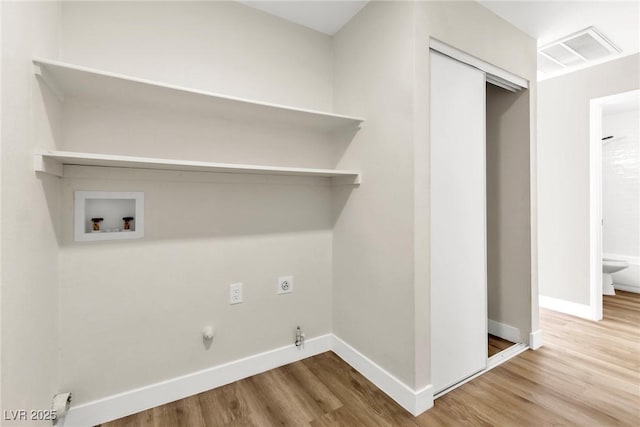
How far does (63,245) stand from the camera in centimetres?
138

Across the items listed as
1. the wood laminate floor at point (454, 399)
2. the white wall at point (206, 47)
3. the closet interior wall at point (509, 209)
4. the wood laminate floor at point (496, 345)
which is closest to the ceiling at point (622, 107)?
the closet interior wall at point (509, 209)

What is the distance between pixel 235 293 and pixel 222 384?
0.53 meters

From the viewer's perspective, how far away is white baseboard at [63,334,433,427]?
1.44 m

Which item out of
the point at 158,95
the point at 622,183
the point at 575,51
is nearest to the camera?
the point at 158,95

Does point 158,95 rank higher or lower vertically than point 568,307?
higher

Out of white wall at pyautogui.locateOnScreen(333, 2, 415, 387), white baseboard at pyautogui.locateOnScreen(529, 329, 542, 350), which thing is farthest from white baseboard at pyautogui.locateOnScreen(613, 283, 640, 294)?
white wall at pyautogui.locateOnScreen(333, 2, 415, 387)

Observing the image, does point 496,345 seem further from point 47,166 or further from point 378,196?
point 47,166

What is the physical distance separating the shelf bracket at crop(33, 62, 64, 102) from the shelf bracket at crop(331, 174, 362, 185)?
60.9 inches

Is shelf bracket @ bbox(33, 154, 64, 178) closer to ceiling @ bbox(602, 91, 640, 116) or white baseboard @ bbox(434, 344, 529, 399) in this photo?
white baseboard @ bbox(434, 344, 529, 399)

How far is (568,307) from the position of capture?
281cm

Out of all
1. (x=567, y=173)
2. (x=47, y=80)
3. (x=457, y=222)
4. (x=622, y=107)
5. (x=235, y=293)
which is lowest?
(x=235, y=293)

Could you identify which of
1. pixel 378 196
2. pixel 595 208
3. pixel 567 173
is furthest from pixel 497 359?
pixel 567 173

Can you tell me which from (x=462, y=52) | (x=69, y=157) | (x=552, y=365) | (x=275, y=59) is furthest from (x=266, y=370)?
(x=462, y=52)

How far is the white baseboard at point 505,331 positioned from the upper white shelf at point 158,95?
6.48 feet
